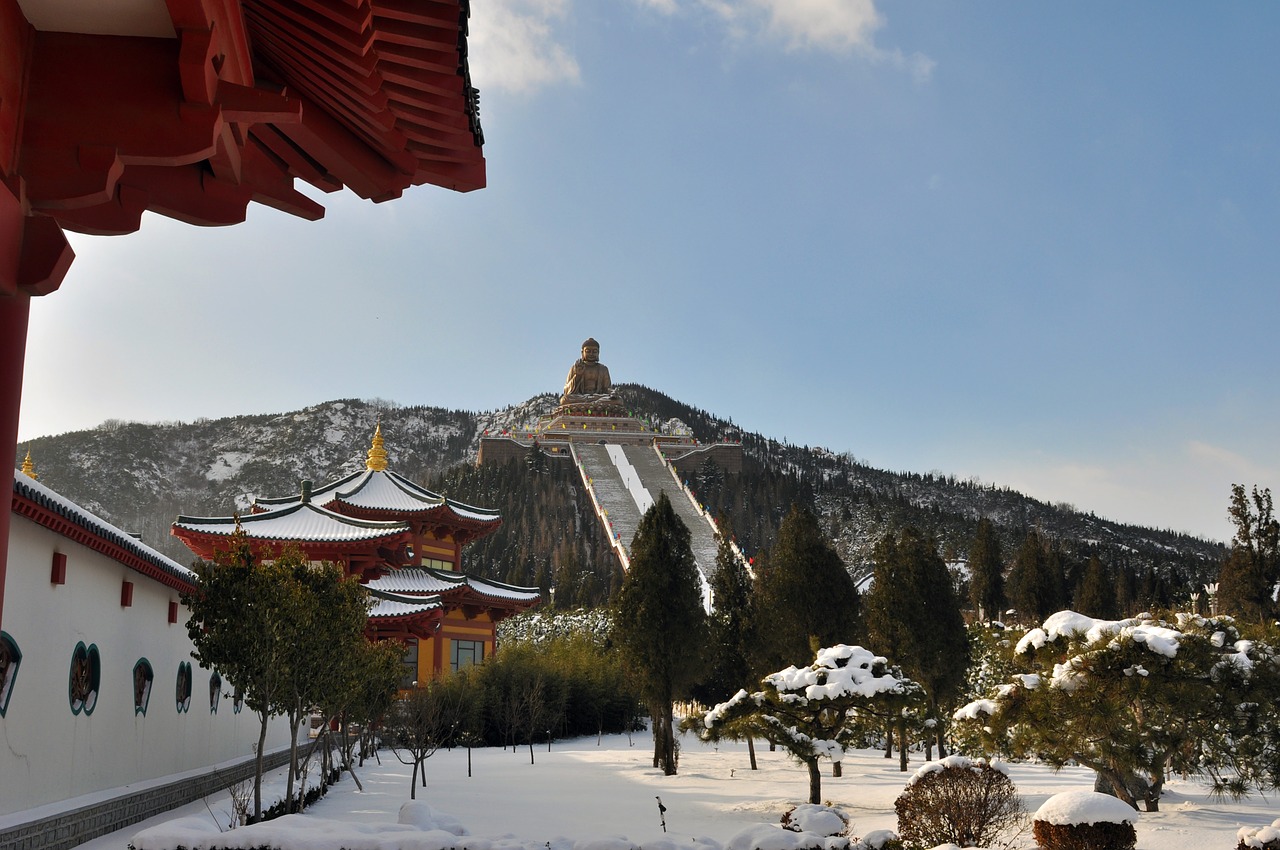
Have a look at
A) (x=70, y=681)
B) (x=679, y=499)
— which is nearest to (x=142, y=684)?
(x=70, y=681)

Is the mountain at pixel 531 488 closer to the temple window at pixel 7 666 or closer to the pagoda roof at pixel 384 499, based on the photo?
the pagoda roof at pixel 384 499

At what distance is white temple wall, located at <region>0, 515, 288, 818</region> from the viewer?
33.3 ft

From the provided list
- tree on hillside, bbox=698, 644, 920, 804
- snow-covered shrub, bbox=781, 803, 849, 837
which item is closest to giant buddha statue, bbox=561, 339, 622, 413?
tree on hillside, bbox=698, 644, 920, 804

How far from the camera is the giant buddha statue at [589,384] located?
99312mm

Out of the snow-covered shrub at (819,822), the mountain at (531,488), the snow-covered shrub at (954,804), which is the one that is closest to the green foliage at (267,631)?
the snow-covered shrub at (819,822)

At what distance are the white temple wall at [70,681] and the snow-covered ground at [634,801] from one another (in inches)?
34.6

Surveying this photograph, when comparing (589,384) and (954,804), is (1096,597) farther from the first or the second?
(589,384)

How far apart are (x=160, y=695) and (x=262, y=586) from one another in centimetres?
368

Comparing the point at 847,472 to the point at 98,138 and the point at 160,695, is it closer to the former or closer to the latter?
the point at 160,695

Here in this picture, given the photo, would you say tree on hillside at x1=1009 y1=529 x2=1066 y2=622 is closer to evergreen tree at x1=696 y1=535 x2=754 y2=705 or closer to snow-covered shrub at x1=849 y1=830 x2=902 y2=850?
evergreen tree at x1=696 y1=535 x2=754 y2=705

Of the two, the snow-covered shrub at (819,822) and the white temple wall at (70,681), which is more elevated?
the white temple wall at (70,681)

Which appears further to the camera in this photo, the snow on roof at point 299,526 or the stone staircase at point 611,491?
the stone staircase at point 611,491

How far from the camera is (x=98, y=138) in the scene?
3568 millimetres

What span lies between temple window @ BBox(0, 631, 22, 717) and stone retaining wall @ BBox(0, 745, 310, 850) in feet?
3.68
